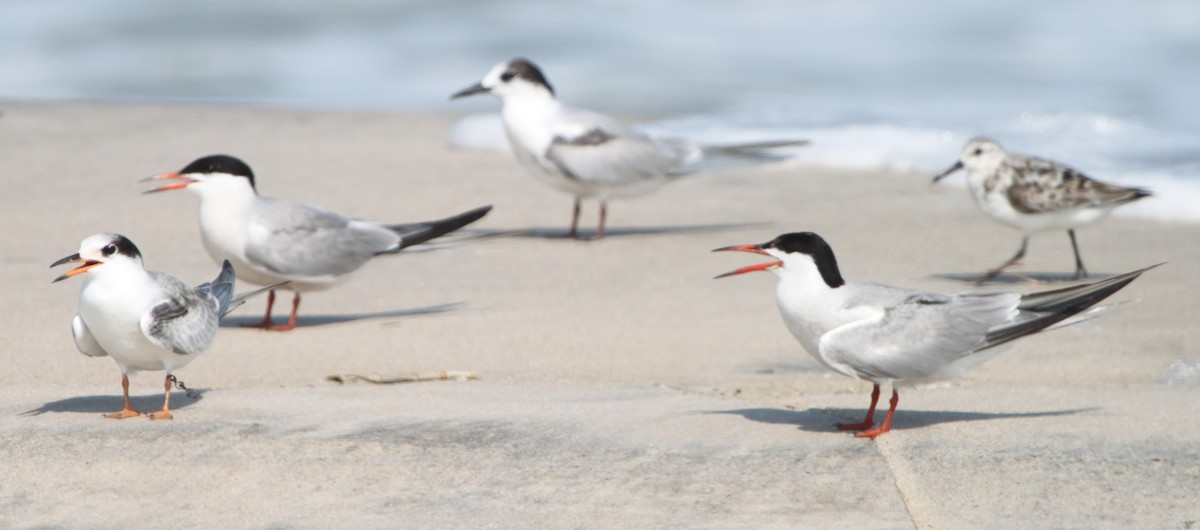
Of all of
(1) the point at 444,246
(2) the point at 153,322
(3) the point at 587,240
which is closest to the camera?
(2) the point at 153,322

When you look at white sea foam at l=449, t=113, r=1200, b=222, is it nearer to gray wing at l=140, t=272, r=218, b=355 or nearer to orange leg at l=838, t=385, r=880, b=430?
orange leg at l=838, t=385, r=880, b=430

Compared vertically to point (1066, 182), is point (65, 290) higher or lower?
lower

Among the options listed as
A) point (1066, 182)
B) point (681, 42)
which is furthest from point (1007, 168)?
point (681, 42)

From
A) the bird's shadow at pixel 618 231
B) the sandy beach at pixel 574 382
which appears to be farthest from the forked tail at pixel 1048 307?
the bird's shadow at pixel 618 231

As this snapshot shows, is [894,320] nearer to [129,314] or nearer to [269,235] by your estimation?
[129,314]

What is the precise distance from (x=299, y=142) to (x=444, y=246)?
349cm

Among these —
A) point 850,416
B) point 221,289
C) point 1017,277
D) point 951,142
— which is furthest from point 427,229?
point 951,142

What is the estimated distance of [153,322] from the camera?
146 inches

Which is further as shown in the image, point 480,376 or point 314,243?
point 314,243

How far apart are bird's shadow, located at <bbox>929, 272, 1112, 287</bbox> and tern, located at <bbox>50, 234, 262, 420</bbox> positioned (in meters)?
3.35

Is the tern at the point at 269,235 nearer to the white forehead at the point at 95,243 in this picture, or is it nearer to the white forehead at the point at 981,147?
the white forehead at the point at 95,243

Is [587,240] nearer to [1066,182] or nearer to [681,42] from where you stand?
[1066,182]

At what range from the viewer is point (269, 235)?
545 centimetres

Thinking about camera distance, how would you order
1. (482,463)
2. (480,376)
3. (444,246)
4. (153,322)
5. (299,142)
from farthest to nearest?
(299,142), (444,246), (480,376), (153,322), (482,463)
